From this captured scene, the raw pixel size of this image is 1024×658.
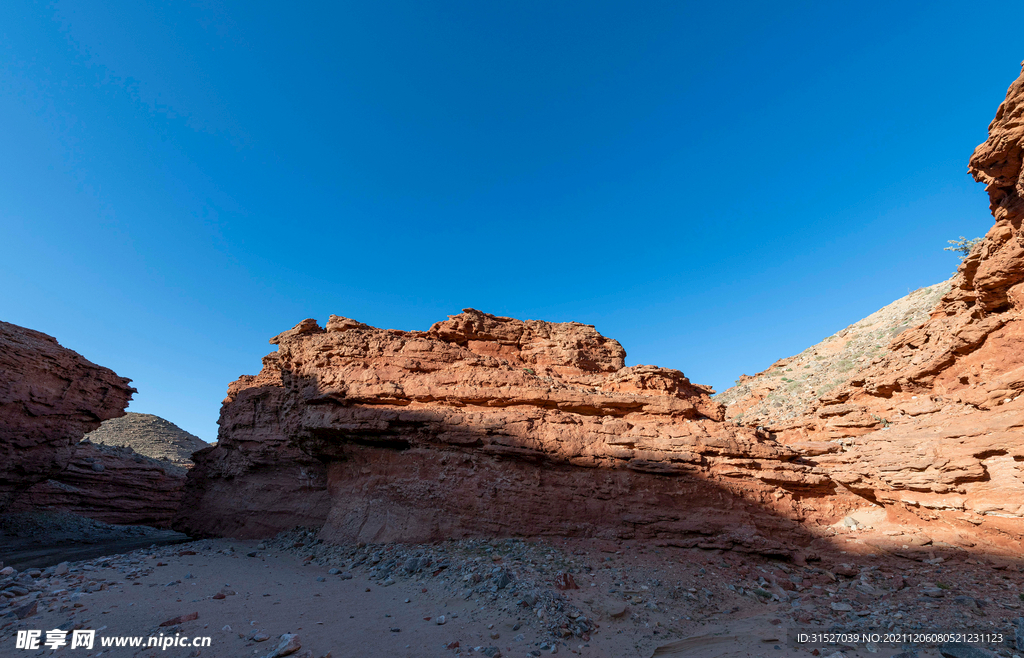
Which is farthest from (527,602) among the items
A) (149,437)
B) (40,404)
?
(149,437)

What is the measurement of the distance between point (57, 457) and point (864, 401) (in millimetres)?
31563

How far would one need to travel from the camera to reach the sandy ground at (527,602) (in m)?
6.16

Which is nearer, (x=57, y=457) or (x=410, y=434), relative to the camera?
(x=410, y=434)

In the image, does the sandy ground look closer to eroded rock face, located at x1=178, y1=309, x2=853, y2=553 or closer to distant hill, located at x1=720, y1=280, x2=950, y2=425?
eroded rock face, located at x1=178, y1=309, x2=853, y2=553

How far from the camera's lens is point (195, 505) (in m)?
17.0

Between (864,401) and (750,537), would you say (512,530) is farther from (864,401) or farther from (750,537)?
(864,401)

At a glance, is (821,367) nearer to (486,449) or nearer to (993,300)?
(993,300)

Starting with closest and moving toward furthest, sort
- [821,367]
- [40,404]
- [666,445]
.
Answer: [666,445]
[40,404]
[821,367]

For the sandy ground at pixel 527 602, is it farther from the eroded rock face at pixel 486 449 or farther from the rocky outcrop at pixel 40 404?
the rocky outcrop at pixel 40 404

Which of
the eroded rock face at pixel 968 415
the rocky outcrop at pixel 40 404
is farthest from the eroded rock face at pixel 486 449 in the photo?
the rocky outcrop at pixel 40 404

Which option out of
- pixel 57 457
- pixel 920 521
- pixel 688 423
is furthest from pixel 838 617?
pixel 57 457

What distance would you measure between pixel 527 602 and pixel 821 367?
24698 millimetres

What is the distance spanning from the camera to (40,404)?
16.0m

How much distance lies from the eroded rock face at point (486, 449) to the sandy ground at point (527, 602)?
2.88 ft
